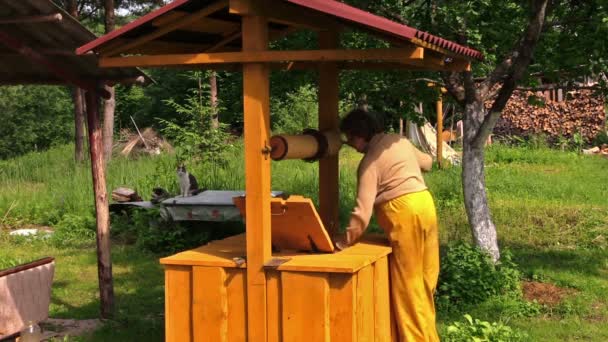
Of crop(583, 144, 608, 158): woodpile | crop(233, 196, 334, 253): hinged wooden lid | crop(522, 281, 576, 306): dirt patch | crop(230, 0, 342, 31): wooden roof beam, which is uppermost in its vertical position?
crop(230, 0, 342, 31): wooden roof beam

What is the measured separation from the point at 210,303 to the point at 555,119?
19312mm

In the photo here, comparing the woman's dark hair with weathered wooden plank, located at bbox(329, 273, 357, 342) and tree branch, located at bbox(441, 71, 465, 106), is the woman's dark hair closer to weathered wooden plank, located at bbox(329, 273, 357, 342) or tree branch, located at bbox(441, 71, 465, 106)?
weathered wooden plank, located at bbox(329, 273, 357, 342)

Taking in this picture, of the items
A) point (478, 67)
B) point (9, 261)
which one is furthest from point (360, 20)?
point (9, 261)

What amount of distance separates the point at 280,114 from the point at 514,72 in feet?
59.7

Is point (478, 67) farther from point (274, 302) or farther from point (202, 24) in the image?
point (274, 302)

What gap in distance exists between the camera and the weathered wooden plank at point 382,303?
573 cm

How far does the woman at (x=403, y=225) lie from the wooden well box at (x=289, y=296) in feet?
0.36

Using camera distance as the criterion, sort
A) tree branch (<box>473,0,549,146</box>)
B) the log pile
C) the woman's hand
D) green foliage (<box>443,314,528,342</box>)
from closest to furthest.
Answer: the woman's hand < green foliage (<box>443,314,528,342</box>) < tree branch (<box>473,0,549,146</box>) < the log pile

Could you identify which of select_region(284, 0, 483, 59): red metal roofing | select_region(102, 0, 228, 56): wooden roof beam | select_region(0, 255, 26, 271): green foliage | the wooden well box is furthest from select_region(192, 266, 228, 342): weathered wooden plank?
select_region(0, 255, 26, 271): green foliage

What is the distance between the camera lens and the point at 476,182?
340 inches

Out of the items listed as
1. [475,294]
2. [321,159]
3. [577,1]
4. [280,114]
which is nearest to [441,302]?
[475,294]

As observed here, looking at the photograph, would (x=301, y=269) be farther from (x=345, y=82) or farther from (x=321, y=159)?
(x=345, y=82)

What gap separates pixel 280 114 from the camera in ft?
85.5

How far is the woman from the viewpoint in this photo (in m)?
5.86
